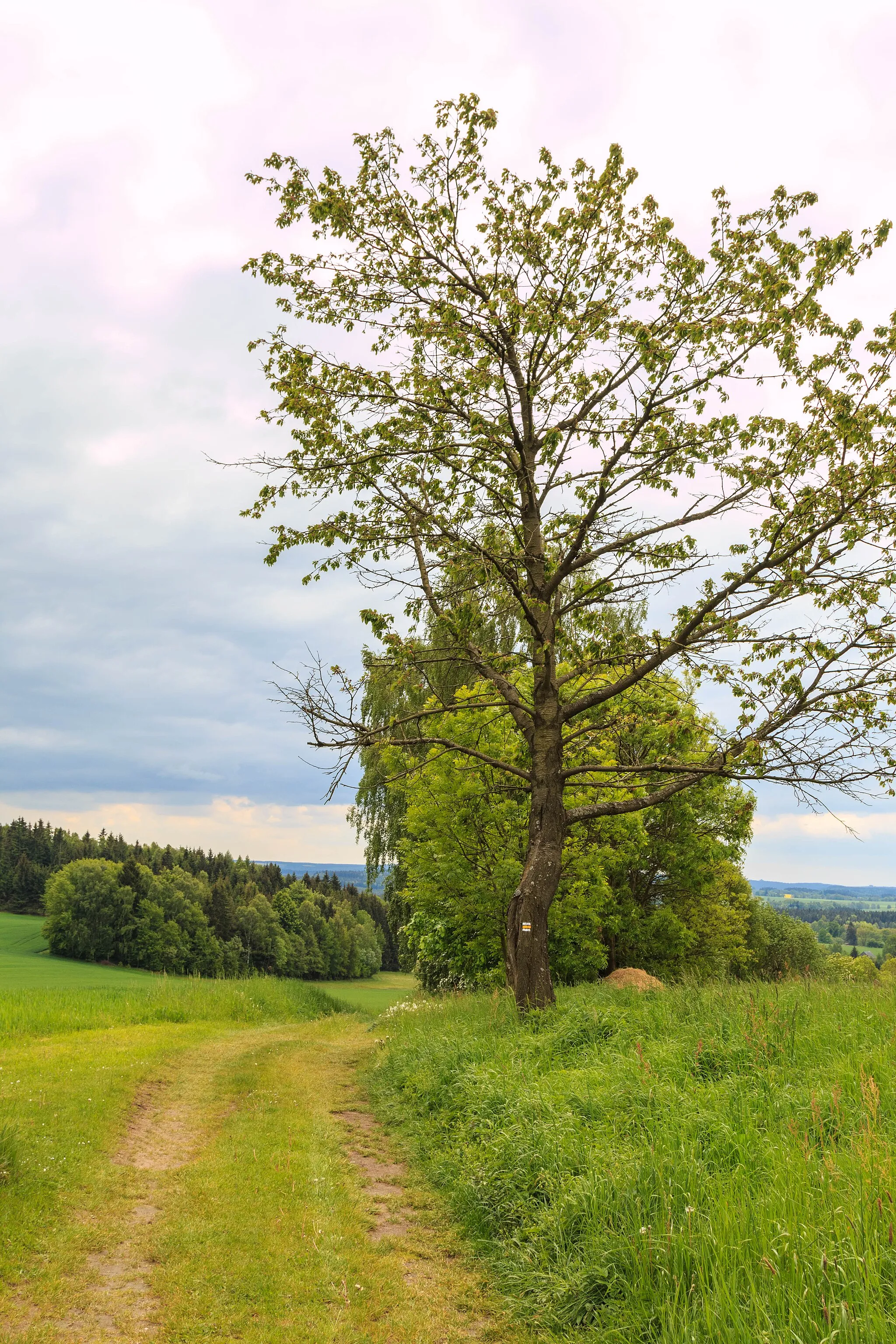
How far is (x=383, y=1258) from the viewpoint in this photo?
5.77 metres

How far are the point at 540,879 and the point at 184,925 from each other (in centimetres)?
7592

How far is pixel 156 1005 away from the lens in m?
19.5

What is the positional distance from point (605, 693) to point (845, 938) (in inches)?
6057

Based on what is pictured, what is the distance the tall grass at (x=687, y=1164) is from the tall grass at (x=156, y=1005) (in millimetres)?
10694

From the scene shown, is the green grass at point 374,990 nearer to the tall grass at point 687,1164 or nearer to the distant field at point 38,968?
the distant field at point 38,968

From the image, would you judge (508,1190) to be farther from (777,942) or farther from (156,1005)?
(777,942)

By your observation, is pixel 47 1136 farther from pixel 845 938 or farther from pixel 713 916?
pixel 845 938

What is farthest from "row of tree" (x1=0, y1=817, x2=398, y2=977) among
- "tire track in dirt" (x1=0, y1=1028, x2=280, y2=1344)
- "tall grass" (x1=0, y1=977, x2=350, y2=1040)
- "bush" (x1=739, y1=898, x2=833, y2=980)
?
"tire track in dirt" (x1=0, y1=1028, x2=280, y2=1344)

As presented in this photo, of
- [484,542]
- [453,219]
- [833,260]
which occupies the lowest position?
[484,542]

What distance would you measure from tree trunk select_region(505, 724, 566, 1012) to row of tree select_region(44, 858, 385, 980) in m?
62.3

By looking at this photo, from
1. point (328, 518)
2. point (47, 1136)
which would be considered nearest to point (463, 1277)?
point (47, 1136)

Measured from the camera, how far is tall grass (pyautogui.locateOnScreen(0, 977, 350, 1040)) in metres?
16.6

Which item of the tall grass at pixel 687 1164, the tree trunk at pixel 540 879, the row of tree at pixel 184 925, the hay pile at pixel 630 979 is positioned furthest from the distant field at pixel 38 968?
the tall grass at pixel 687 1164

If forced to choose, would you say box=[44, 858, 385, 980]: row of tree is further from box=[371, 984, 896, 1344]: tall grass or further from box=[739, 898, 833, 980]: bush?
box=[371, 984, 896, 1344]: tall grass
